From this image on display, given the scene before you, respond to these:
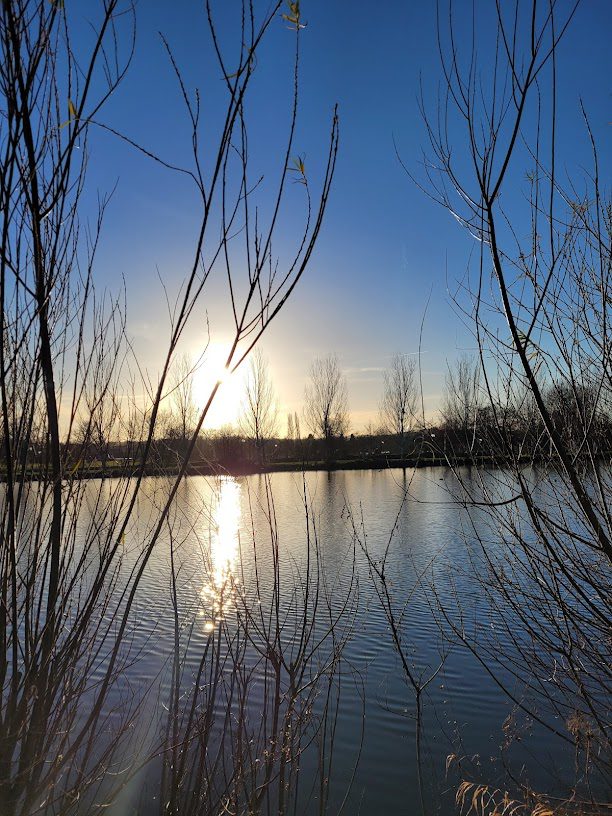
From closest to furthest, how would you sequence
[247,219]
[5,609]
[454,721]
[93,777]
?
[247,219] → [5,609] → [93,777] → [454,721]

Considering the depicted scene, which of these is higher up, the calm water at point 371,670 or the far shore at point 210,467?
the far shore at point 210,467

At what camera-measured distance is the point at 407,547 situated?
11328 mm

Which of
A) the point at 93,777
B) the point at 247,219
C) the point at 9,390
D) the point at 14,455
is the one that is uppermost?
the point at 247,219

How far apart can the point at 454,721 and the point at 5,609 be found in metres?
4.86

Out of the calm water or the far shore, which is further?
the calm water

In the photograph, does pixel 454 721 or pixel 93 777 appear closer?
pixel 93 777

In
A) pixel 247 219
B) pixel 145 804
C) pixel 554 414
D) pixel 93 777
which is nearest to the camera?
pixel 247 219

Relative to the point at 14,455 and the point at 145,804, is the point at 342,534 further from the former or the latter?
the point at 14,455

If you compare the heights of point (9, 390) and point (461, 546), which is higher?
point (9, 390)

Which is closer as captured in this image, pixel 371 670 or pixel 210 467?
pixel 210 467

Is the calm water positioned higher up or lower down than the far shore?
lower down

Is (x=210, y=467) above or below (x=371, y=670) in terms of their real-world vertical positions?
above

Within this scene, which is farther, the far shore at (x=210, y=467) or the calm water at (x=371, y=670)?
the calm water at (x=371, y=670)

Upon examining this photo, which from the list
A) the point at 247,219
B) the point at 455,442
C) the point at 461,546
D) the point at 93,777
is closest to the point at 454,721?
the point at 455,442
